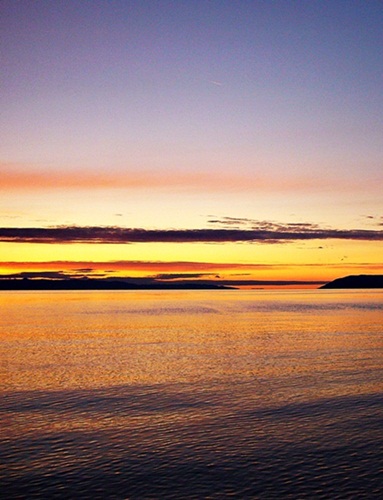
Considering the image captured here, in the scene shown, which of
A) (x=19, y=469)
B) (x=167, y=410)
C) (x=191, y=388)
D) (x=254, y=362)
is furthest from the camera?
(x=254, y=362)

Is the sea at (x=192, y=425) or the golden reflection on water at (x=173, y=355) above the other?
the sea at (x=192, y=425)

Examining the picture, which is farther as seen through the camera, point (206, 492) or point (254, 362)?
point (254, 362)

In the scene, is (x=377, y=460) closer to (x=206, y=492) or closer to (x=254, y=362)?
(x=206, y=492)

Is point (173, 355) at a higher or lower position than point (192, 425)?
lower

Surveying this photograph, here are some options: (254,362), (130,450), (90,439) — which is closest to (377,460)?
(130,450)

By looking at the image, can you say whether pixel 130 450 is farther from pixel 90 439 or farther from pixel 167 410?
pixel 167 410

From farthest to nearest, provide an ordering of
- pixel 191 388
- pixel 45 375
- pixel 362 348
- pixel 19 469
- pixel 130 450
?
pixel 362 348 < pixel 45 375 < pixel 191 388 < pixel 130 450 < pixel 19 469

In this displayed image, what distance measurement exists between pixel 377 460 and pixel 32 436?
15.5 metres

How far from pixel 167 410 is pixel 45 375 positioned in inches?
589

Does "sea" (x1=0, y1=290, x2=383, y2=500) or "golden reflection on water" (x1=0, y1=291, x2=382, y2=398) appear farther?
"golden reflection on water" (x1=0, y1=291, x2=382, y2=398)

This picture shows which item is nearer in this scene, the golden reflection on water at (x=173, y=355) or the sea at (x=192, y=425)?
the sea at (x=192, y=425)

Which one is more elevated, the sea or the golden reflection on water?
the sea

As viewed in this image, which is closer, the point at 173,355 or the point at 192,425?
the point at 192,425

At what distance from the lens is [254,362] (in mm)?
47438
